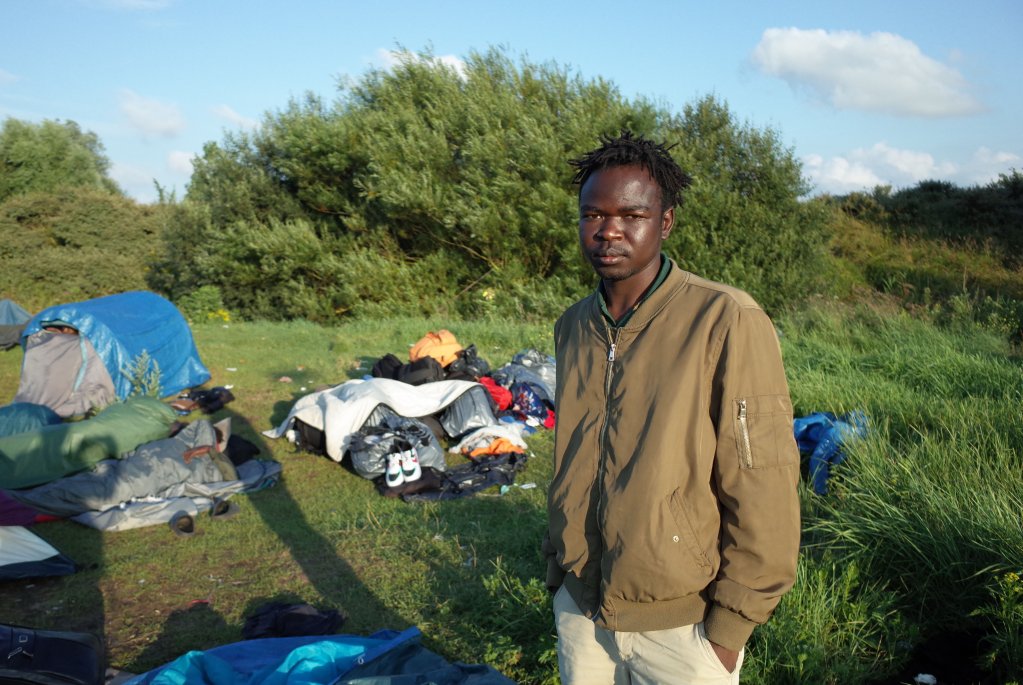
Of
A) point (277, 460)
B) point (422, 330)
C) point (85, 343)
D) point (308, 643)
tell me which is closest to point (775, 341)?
point (308, 643)

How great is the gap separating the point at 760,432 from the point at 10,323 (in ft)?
55.9

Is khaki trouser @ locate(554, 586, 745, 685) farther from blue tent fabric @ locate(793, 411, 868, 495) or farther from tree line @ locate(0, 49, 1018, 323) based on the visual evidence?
tree line @ locate(0, 49, 1018, 323)

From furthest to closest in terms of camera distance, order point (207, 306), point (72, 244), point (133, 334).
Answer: point (72, 244)
point (207, 306)
point (133, 334)

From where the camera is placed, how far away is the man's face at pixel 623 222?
1947 mm

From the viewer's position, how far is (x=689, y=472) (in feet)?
6.12

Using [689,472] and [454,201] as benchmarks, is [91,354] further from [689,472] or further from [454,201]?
[454,201]

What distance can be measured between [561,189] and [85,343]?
38.4 ft

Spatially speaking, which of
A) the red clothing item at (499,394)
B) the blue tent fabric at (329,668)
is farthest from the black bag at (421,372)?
the blue tent fabric at (329,668)

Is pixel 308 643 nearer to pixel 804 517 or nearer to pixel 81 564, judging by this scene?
pixel 81 564

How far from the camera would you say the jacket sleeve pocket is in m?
1.78

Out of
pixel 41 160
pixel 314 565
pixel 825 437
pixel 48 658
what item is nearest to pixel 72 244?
pixel 41 160

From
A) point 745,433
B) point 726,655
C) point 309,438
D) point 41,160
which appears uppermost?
point 41,160

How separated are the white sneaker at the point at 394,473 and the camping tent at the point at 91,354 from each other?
15.3 feet

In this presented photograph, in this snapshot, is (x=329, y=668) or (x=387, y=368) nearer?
(x=329, y=668)
